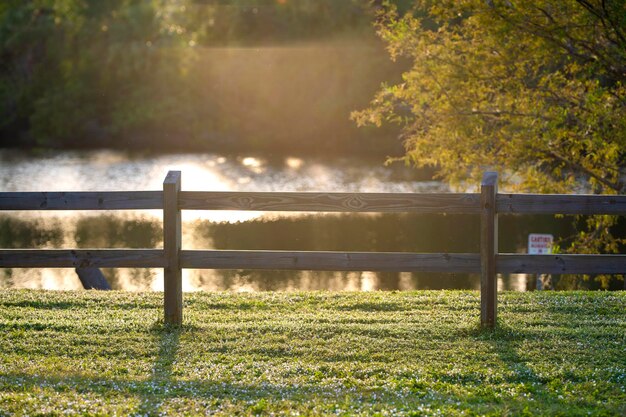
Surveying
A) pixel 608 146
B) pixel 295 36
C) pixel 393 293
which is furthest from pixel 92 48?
pixel 393 293

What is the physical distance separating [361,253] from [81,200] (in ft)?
9.33

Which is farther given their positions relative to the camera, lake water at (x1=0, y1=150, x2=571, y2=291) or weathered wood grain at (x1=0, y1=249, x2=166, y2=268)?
lake water at (x1=0, y1=150, x2=571, y2=291)

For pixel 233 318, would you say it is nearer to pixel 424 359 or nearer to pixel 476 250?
pixel 424 359

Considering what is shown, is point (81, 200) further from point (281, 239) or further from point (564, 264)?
point (281, 239)

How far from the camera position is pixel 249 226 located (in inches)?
994

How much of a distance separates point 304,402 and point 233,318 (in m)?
2.96

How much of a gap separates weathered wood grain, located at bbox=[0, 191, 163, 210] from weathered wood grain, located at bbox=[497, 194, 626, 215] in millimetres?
3338

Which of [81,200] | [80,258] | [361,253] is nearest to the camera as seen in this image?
[361,253]

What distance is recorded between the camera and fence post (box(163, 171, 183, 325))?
27.6 ft

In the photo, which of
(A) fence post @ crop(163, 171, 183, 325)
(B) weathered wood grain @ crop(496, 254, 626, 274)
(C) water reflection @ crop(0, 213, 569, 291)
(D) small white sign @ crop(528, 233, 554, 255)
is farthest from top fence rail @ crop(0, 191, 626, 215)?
(C) water reflection @ crop(0, 213, 569, 291)

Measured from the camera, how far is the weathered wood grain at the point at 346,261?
8.27m

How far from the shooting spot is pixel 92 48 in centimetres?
5297

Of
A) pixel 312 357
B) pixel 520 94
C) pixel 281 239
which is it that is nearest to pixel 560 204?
pixel 312 357

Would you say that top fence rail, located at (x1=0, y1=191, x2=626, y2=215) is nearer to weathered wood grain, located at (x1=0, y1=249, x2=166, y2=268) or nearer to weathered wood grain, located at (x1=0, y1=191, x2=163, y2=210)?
weathered wood grain, located at (x1=0, y1=191, x2=163, y2=210)
